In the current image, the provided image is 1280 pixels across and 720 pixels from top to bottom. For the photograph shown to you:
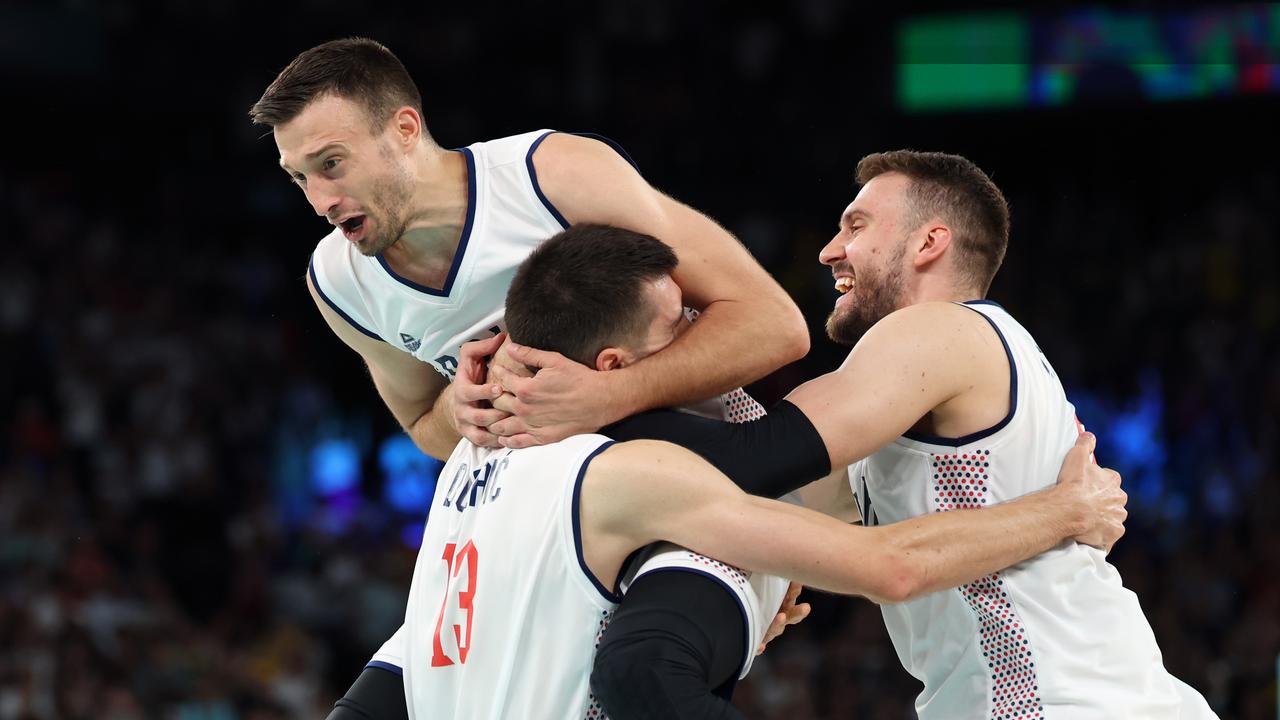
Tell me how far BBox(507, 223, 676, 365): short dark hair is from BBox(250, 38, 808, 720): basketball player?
A: 292mm

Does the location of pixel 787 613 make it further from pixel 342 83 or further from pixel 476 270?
pixel 342 83

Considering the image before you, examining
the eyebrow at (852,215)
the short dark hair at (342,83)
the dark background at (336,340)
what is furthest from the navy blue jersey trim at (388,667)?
the dark background at (336,340)

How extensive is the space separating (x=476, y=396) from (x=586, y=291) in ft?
1.45

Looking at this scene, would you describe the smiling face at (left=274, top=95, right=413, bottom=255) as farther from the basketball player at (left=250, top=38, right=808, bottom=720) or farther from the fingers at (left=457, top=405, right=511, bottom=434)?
the fingers at (left=457, top=405, right=511, bottom=434)

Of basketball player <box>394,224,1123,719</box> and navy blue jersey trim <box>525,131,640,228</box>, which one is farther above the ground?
navy blue jersey trim <box>525,131,640,228</box>

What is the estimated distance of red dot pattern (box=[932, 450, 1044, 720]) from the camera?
11.8 ft

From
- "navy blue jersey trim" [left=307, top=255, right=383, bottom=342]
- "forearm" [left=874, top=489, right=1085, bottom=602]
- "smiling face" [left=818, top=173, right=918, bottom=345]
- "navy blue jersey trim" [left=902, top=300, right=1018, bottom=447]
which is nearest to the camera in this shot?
"forearm" [left=874, top=489, right=1085, bottom=602]

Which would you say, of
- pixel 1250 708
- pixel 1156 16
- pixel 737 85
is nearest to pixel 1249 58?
pixel 1156 16

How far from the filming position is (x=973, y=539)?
11.3 feet

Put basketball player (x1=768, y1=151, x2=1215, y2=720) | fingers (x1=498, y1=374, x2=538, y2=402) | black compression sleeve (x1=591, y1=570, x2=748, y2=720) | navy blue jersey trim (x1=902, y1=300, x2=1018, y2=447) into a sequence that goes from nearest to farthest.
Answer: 1. black compression sleeve (x1=591, y1=570, x2=748, y2=720)
2. fingers (x1=498, y1=374, x2=538, y2=402)
3. basketball player (x1=768, y1=151, x2=1215, y2=720)
4. navy blue jersey trim (x1=902, y1=300, x2=1018, y2=447)

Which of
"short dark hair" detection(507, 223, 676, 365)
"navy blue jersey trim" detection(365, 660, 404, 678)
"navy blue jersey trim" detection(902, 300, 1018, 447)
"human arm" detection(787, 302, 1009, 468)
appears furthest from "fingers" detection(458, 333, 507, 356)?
"navy blue jersey trim" detection(902, 300, 1018, 447)

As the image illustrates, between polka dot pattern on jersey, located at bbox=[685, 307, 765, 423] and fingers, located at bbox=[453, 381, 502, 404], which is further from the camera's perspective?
polka dot pattern on jersey, located at bbox=[685, 307, 765, 423]

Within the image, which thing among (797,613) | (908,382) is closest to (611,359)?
(908,382)

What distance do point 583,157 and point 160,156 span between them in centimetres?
1416
